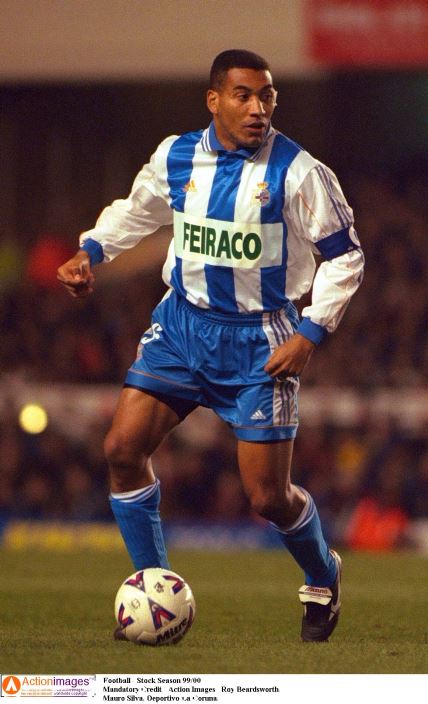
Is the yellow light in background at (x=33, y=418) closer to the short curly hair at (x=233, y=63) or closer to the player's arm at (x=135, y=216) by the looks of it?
the player's arm at (x=135, y=216)

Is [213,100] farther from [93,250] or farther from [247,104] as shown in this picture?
[93,250]

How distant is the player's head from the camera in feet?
18.2

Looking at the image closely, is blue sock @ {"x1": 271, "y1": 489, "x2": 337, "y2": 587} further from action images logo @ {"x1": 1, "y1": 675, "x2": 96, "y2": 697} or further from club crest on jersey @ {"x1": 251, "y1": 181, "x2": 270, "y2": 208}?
action images logo @ {"x1": 1, "y1": 675, "x2": 96, "y2": 697}

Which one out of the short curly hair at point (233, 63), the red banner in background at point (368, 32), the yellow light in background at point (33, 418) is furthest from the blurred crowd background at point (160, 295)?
the short curly hair at point (233, 63)

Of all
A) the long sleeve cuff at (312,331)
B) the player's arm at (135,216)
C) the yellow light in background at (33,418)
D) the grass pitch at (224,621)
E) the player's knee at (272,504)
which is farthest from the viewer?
the yellow light in background at (33,418)

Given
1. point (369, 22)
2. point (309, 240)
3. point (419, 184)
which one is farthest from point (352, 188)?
point (309, 240)

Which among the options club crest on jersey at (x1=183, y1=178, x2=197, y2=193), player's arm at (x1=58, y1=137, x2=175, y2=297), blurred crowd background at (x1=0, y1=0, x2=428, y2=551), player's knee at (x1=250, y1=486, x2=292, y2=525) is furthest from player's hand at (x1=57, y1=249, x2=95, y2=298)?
blurred crowd background at (x1=0, y1=0, x2=428, y2=551)

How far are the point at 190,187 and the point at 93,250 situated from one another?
0.52 meters

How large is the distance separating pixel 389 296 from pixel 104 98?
18.5 ft

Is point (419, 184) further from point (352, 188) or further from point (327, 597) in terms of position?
point (327, 597)

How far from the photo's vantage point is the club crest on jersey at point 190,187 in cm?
569

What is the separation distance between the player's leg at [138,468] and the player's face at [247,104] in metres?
1.10

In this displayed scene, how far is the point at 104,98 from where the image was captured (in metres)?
Result: 19.8

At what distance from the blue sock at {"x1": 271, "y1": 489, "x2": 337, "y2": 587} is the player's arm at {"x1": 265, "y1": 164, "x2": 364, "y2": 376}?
0.66m
